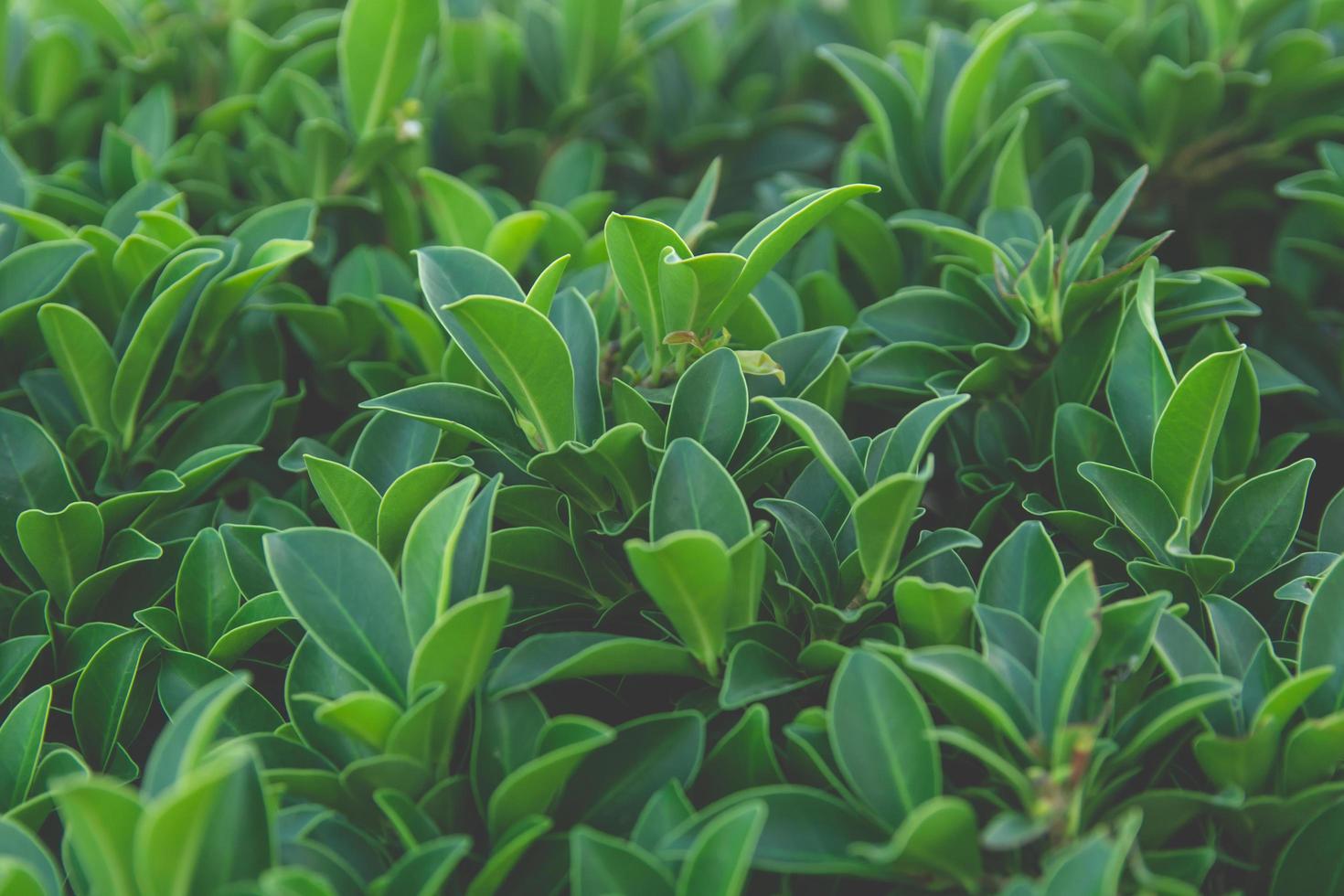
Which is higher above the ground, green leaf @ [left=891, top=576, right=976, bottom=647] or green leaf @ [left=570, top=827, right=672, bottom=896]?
green leaf @ [left=891, top=576, right=976, bottom=647]

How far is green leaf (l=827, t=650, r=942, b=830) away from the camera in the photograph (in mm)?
995

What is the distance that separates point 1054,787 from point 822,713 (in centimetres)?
20

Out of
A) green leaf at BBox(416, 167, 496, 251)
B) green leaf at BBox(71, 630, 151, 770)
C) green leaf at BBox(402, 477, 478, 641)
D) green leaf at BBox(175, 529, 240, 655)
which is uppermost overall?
green leaf at BBox(416, 167, 496, 251)

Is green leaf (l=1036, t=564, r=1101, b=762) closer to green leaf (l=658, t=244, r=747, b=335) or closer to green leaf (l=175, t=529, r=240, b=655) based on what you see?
green leaf (l=658, t=244, r=747, b=335)

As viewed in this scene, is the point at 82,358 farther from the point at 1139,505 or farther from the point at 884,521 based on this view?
the point at 1139,505

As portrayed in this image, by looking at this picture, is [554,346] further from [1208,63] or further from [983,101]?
[1208,63]

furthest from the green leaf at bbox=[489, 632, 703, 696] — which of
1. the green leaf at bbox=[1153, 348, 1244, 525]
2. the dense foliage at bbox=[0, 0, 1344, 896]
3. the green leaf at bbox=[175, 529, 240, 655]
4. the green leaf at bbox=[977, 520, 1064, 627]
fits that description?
the green leaf at bbox=[1153, 348, 1244, 525]

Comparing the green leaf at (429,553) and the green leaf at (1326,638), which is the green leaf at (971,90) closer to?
the green leaf at (1326,638)

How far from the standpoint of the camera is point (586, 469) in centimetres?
123

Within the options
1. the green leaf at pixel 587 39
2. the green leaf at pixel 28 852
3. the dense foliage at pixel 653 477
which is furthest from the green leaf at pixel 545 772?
the green leaf at pixel 587 39

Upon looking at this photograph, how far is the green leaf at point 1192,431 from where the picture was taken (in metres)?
1.18

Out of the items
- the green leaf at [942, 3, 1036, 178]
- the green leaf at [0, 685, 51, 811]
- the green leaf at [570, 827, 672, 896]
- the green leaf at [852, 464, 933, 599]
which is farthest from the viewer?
the green leaf at [942, 3, 1036, 178]

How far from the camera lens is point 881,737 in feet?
3.28

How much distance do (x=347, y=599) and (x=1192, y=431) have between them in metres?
0.82
